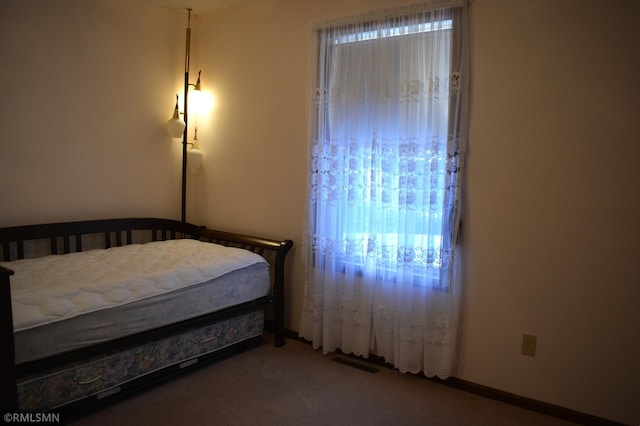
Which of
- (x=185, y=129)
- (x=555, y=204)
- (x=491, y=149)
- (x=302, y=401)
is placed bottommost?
(x=302, y=401)

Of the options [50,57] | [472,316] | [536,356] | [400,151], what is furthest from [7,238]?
[536,356]

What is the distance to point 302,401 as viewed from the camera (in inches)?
89.7

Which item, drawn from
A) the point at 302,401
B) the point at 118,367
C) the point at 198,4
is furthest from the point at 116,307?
the point at 198,4

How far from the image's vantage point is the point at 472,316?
2.40 meters

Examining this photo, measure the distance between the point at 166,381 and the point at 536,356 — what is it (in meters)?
2.00

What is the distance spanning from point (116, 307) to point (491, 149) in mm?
2076

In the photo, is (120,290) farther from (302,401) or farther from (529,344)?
(529,344)

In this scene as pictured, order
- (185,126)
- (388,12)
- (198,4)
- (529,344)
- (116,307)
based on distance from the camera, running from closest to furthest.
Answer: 1. (116,307)
2. (529,344)
3. (388,12)
4. (198,4)
5. (185,126)

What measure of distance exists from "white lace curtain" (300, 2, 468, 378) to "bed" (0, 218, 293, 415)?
44 centimetres

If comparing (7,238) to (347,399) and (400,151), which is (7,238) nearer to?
(347,399)

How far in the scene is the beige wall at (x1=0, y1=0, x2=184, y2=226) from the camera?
2.67 m

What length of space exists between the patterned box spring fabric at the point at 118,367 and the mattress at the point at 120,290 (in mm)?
107

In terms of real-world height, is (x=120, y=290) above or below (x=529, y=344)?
above

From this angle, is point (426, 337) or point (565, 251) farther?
point (426, 337)
